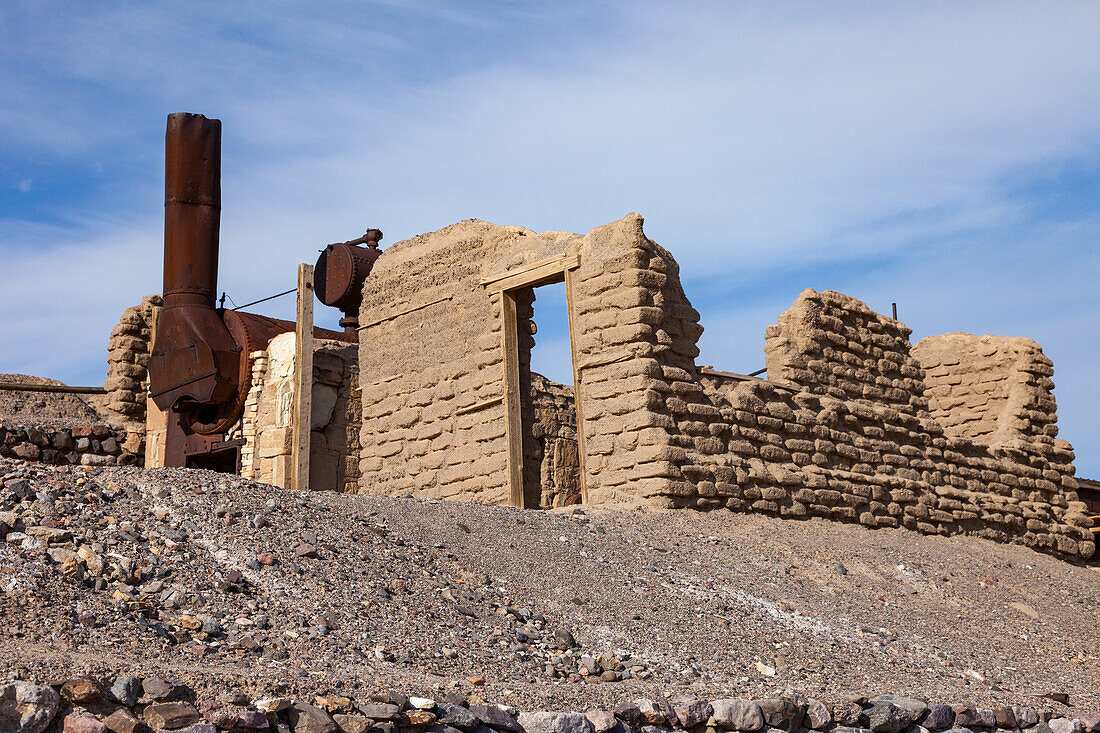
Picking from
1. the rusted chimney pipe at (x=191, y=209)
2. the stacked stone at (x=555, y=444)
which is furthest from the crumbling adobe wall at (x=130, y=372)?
the stacked stone at (x=555, y=444)

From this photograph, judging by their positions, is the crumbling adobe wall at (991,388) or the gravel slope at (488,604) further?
the crumbling adobe wall at (991,388)

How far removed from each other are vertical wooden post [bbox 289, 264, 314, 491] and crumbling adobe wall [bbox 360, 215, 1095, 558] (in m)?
0.75

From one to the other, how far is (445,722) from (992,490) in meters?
9.69

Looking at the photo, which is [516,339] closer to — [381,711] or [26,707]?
[381,711]

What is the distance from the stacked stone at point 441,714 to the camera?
4.56 meters

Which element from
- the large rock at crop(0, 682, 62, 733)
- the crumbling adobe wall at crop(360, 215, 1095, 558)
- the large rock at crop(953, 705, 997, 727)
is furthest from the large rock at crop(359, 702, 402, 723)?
the crumbling adobe wall at crop(360, 215, 1095, 558)

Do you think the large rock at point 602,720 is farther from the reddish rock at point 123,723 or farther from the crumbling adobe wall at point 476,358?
the crumbling adobe wall at point 476,358

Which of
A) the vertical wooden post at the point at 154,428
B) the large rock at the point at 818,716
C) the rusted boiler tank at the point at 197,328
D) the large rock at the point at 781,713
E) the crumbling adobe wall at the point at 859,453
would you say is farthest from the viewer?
the vertical wooden post at the point at 154,428

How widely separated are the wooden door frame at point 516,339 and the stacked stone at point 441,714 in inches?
174

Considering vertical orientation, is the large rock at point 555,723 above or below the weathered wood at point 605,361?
below

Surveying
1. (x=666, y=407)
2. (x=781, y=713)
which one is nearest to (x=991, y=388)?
(x=666, y=407)

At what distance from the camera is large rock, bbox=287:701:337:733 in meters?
4.82

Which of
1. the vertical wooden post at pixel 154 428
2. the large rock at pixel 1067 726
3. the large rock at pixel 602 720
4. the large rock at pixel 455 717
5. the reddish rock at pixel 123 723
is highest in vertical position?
the vertical wooden post at pixel 154 428

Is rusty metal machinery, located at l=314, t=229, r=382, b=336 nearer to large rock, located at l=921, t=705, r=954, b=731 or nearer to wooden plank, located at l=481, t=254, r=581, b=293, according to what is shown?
wooden plank, located at l=481, t=254, r=581, b=293
